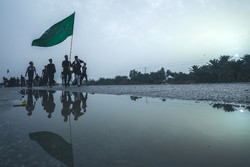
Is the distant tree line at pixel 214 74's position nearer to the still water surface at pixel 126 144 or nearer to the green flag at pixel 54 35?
the green flag at pixel 54 35

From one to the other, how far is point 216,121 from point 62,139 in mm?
1344

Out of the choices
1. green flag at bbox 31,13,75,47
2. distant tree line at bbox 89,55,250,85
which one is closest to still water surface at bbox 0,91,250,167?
green flag at bbox 31,13,75,47

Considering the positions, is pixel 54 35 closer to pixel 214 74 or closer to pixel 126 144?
pixel 126 144

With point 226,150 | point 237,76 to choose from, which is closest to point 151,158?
point 226,150

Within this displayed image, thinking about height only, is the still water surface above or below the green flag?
below

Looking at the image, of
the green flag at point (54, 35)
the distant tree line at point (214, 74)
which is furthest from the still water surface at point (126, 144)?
the distant tree line at point (214, 74)

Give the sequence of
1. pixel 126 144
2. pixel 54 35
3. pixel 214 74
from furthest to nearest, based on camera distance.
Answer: pixel 214 74 → pixel 54 35 → pixel 126 144

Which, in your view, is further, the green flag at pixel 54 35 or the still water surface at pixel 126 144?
the green flag at pixel 54 35

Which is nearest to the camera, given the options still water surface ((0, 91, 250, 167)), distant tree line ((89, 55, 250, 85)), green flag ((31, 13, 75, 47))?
still water surface ((0, 91, 250, 167))

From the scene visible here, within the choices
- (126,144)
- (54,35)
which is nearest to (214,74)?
(54,35)

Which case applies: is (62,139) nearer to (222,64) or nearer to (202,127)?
(202,127)

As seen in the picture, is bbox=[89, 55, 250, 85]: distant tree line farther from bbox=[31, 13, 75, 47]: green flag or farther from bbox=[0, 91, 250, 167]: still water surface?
bbox=[0, 91, 250, 167]: still water surface

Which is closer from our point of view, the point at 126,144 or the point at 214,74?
the point at 126,144

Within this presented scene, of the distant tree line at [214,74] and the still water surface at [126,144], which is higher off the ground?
the distant tree line at [214,74]
